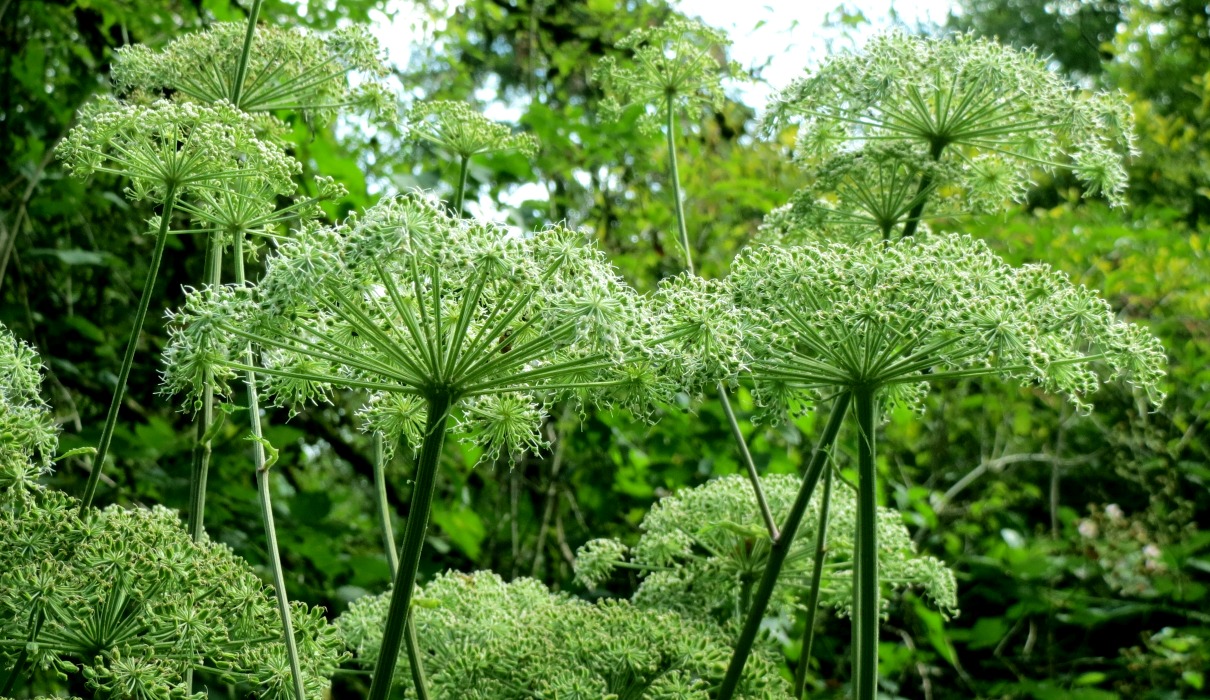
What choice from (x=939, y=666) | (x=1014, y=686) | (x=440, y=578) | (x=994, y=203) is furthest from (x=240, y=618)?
(x=939, y=666)

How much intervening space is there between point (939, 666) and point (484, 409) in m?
6.27

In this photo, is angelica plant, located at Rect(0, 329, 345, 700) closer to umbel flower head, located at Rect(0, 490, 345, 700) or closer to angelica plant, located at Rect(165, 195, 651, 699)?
umbel flower head, located at Rect(0, 490, 345, 700)

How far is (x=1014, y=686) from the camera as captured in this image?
6305 mm

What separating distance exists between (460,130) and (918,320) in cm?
160

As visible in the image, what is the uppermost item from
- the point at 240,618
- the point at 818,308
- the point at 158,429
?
the point at 158,429

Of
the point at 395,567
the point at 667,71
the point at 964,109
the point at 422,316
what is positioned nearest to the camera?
the point at 422,316

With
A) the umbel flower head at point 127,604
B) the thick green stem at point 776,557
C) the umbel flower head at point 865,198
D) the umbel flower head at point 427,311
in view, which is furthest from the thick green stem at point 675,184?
the umbel flower head at point 127,604

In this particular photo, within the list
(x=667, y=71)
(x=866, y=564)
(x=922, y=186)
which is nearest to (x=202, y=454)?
(x=866, y=564)

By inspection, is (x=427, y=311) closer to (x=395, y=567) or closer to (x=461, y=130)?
(x=395, y=567)

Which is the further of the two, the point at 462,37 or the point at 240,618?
the point at 462,37

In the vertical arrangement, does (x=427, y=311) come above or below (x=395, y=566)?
above

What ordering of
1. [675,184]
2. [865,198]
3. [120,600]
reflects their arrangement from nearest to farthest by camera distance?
[120,600] → [675,184] → [865,198]

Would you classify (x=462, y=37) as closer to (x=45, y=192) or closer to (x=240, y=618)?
(x=45, y=192)

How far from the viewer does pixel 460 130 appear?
10.5 ft
